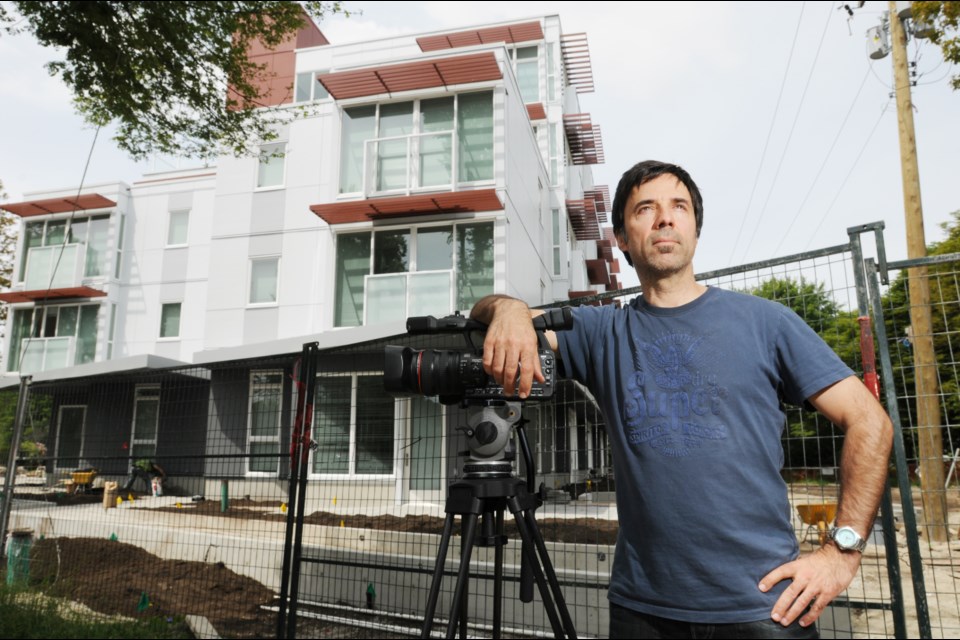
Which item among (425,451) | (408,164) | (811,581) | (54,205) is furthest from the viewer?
(54,205)

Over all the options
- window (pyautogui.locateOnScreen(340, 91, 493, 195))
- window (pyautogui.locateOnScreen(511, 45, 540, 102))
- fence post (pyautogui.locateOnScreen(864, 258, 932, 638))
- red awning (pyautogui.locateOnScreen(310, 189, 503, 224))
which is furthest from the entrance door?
window (pyautogui.locateOnScreen(511, 45, 540, 102))

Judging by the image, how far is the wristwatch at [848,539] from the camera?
4.31ft

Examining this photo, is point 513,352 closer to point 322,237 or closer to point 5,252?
point 322,237

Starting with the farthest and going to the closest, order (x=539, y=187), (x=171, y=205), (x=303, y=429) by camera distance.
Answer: (x=171, y=205) → (x=539, y=187) → (x=303, y=429)

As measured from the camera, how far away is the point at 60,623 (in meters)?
3.89

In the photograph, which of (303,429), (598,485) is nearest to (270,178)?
(303,429)

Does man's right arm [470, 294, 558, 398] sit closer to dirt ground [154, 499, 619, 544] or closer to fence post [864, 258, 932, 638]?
fence post [864, 258, 932, 638]

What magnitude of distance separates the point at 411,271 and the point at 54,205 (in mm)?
14753

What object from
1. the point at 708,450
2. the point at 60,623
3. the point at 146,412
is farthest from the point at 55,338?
the point at 708,450

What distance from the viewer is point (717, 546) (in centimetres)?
134

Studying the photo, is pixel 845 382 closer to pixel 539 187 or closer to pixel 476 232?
pixel 476 232

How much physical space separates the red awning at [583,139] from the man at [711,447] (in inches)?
801

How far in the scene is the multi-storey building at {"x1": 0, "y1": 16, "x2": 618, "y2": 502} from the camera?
6438 mm

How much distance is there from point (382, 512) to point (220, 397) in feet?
5.72
